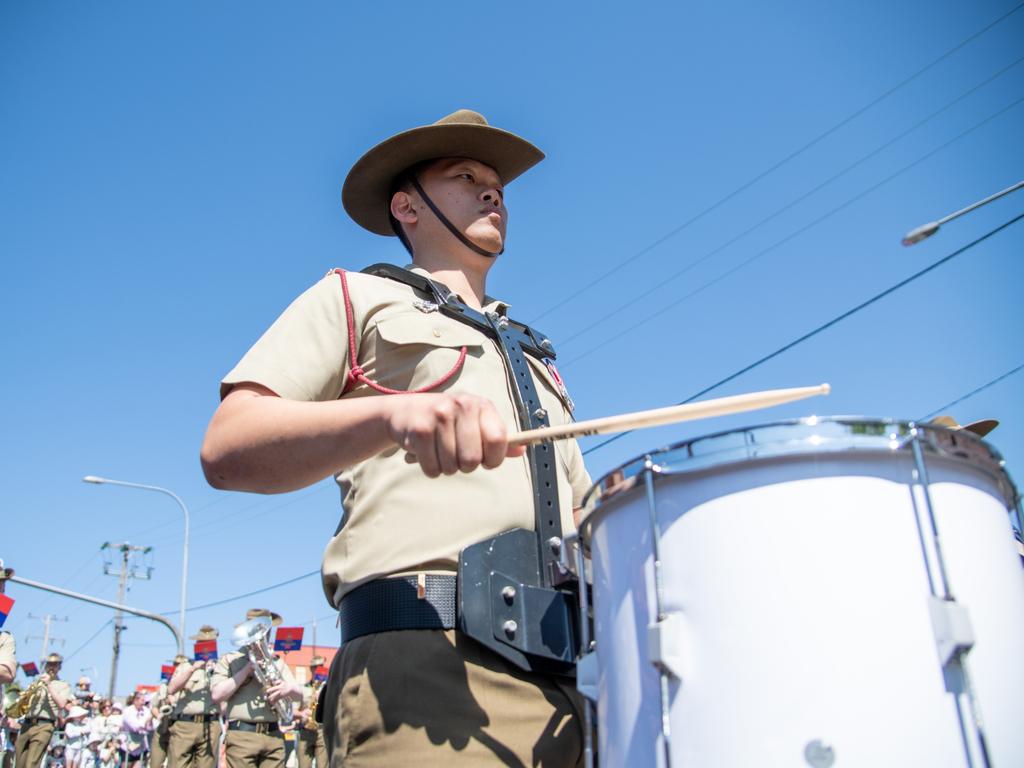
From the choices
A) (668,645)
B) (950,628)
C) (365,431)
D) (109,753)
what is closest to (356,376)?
(365,431)

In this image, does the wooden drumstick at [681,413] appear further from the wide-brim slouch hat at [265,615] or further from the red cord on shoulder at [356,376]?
the wide-brim slouch hat at [265,615]

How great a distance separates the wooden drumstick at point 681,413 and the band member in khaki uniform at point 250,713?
12.1 m

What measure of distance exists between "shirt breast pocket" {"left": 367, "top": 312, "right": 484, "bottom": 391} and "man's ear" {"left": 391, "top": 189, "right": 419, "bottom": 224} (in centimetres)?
64

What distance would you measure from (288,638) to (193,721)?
106 inches

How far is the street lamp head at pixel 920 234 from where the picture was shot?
8242 millimetres

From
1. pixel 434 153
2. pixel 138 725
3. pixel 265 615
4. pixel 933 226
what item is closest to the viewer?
pixel 434 153

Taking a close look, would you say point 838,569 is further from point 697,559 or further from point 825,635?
point 697,559

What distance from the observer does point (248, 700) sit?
1266 cm

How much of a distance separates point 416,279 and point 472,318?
0.18 m

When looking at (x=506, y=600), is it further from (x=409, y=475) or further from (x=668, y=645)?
(x=668, y=645)

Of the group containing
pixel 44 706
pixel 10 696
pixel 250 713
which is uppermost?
pixel 10 696

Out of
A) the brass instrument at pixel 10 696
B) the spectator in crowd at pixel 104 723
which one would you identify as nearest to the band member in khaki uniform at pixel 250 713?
the brass instrument at pixel 10 696

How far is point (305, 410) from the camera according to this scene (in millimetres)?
1670

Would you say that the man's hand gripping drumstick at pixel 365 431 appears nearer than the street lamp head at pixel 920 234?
Yes
